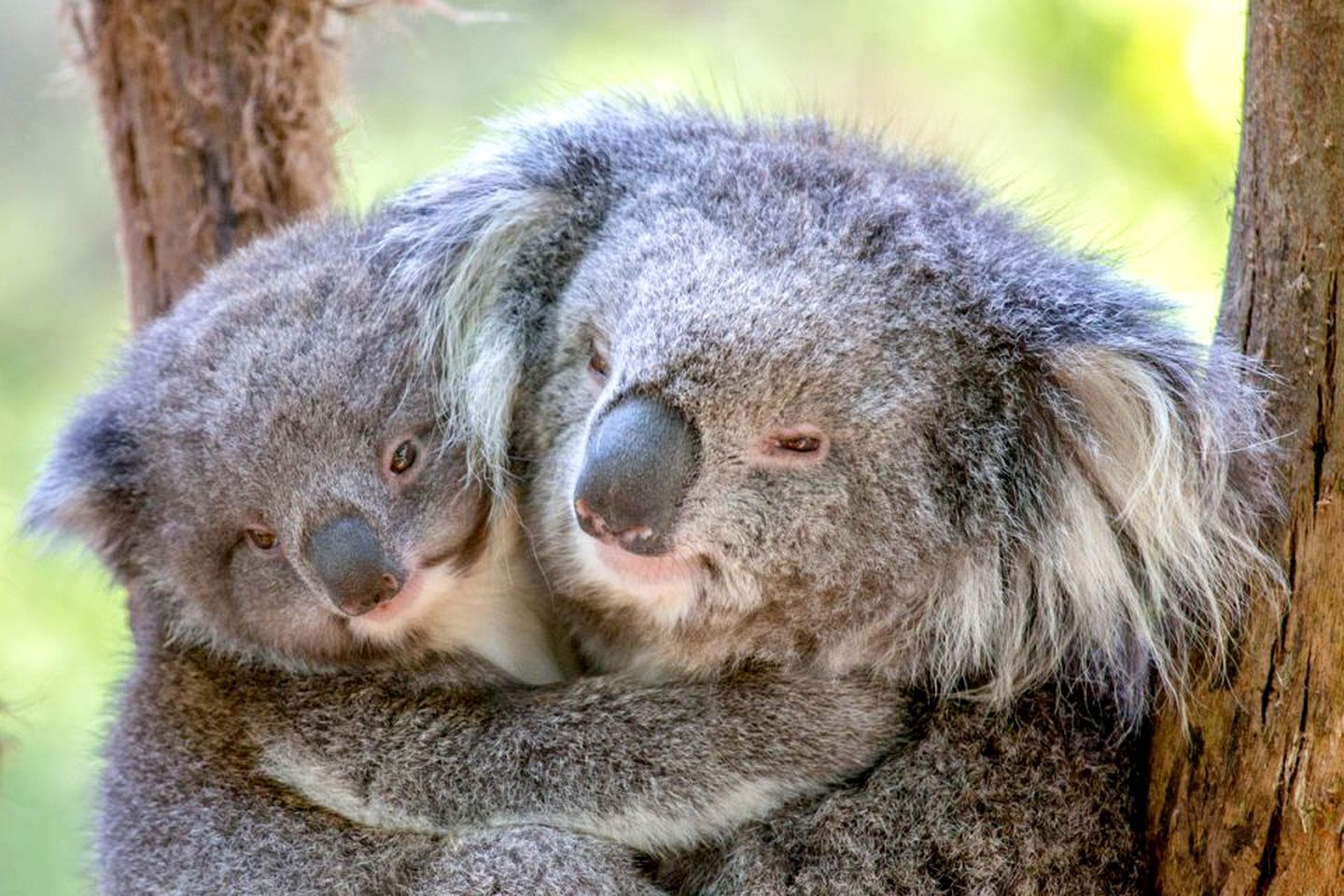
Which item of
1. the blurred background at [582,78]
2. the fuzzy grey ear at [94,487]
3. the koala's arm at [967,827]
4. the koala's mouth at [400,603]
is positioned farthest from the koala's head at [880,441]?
the blurred background at [582,78]

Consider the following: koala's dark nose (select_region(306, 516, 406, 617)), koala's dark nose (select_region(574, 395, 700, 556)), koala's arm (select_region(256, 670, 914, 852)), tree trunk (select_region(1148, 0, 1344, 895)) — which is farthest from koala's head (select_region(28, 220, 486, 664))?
tree trunk (select_region(1148, 0, 1344, 895))

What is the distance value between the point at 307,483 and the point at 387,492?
0.15 metres

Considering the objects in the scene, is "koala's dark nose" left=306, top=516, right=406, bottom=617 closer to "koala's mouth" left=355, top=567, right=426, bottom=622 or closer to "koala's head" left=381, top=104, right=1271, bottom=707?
"koala's mouth" left=355, top=567, right=426, bottom=622

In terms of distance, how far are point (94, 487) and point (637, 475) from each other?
1.30 metres

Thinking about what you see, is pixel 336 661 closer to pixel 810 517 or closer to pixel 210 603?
pixel 210 603

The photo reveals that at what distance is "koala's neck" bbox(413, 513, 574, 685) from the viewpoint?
115 inches

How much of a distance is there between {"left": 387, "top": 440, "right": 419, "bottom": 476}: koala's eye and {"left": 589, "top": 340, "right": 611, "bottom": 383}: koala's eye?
38 cm

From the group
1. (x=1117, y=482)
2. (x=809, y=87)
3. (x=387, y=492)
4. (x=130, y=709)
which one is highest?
(x=809, y=87)

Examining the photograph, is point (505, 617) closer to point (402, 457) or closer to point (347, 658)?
point (347, 658)

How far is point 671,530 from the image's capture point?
96.0 inches

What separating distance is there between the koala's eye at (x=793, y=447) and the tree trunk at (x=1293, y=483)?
2.40ft

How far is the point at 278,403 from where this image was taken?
2805 millimetres

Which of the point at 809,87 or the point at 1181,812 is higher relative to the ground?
the point at 809,87

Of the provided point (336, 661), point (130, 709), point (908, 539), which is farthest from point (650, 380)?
point (130, 709)
